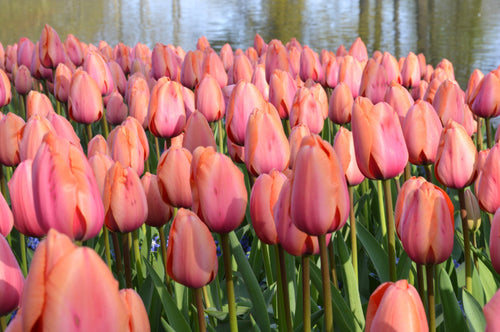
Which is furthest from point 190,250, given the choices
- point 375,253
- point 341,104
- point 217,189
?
point 341,104

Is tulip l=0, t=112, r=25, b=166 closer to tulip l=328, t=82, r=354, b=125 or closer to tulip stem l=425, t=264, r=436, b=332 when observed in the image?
tulip l=328, t=82, r=354, b=125

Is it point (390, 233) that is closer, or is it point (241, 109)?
point (390, 233)

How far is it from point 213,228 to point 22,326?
0.73 metres

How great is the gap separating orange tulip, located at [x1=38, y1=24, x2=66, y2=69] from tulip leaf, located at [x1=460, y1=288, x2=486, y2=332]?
3.63m

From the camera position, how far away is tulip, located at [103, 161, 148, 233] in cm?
169

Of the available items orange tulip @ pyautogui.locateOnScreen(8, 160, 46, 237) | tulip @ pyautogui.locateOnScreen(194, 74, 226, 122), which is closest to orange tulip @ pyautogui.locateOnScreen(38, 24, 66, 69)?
tulip @ pyautogui.locateOnScreen(194, 74, 226, 122)

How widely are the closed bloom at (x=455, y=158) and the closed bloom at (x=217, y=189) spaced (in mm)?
667

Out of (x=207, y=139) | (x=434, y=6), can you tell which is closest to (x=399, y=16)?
(x=434, y=6)

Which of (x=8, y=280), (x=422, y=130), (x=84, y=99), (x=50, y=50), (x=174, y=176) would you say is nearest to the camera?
(x=8, y=280)

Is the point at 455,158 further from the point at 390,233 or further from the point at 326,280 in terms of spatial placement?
the point at 326,280

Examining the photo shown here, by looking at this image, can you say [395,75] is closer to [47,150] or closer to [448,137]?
[448,137]

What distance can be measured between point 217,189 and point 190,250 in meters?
0.16

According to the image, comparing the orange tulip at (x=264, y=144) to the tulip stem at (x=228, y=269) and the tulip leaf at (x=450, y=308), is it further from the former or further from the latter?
the tulip leaf at (x=450, y=308)

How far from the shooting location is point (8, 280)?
4.08 ft
